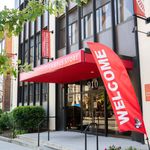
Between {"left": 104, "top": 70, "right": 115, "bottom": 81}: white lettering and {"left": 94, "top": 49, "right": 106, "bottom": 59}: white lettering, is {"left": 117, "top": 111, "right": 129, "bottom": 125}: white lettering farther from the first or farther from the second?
{"left": 94, "top": 49, "right": 106, "bottom": 59}: white lettering

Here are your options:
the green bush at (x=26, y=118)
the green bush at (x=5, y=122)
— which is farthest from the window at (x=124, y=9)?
the green bush at (x=5, y=122)

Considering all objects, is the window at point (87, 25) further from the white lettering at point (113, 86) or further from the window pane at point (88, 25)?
the white lettering at point (113, 86)

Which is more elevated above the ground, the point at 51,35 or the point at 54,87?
the point at 51,35

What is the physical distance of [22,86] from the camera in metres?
25.2

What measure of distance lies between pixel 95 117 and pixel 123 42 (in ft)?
14.1

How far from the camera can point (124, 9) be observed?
14.3m

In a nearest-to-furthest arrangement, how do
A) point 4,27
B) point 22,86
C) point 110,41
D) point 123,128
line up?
point 4,27
point 123,128
point 110,41
point 22,86

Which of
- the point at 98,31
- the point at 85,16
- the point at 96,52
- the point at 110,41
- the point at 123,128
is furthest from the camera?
the point at 85,16

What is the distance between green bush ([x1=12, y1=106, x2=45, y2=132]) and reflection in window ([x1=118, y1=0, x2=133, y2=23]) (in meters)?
8.00

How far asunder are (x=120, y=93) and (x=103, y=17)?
25.8ft

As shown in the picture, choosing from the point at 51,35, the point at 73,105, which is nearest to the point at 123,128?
the point at 73,105

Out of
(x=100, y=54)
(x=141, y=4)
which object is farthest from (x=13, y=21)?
(x=141, y=4)

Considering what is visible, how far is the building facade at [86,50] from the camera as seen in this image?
1339cm

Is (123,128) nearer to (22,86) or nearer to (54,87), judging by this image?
(54,87)
